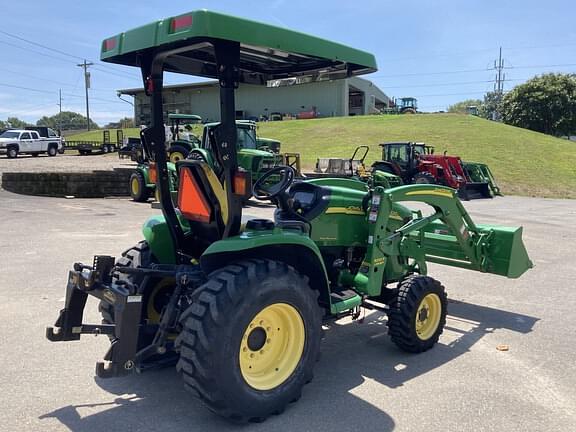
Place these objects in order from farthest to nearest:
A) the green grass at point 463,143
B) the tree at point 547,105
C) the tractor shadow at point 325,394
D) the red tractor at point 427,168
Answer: the tree at point 547,105 → the green grass at point 463,143 → the red tractor at point 427,168 → the tractor shadow at point 325,394

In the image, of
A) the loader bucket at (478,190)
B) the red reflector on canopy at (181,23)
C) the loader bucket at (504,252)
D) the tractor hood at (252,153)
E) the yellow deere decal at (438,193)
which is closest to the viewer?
the red reflector on canopy at (181,23)

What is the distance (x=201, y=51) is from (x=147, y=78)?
47cm

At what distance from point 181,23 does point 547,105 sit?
181ft

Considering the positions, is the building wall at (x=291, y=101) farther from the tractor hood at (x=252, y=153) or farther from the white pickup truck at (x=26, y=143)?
the tractor hood at (x=252, y=153)

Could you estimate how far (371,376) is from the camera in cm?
392

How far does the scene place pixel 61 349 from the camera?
4.27 m

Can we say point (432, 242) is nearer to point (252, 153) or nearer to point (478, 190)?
point (252, 153)

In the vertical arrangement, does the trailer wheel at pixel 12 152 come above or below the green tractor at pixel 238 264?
above

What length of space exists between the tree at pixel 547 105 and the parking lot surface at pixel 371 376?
49.8 m

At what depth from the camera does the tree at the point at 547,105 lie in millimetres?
50000

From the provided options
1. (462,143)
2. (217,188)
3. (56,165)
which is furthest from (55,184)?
(462,143)

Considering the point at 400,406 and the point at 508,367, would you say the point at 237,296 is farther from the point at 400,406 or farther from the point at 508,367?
the point at 508,367

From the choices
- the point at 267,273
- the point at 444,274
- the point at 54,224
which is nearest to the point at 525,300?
the point at 444,274

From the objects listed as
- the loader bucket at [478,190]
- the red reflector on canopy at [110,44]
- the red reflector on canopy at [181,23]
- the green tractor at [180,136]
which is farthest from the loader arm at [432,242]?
the loader bucket at [478,190]
